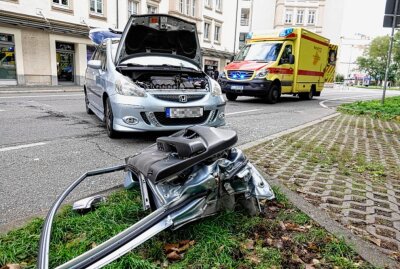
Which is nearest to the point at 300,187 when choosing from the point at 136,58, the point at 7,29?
the point at 136,58

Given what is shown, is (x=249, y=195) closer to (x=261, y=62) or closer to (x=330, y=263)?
(x=330, y=263)

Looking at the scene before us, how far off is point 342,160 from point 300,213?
6.62 feet

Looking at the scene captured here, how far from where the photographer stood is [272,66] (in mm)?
12039

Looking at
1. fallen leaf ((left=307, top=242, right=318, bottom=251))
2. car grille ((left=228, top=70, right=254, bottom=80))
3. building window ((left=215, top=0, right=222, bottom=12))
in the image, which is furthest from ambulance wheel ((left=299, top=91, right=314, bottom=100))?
building window ((left=215, top=0, right=222, bottom=12))

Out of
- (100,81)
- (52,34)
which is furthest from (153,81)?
(52,34)

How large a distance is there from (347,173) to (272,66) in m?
8.92

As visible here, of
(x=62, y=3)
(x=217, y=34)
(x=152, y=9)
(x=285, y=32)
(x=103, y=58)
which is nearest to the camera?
(x=103, y=58)

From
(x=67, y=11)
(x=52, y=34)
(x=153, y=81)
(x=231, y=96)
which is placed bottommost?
(x=231, y=96)

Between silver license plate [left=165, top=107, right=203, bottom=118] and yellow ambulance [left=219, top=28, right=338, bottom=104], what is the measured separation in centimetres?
717

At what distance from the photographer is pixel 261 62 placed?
12.3 m

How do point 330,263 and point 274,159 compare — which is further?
point 274,159

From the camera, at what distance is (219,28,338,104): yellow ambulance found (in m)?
12.0

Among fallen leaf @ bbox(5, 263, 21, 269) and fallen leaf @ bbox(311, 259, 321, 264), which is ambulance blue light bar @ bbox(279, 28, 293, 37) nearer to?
fallen leaf @ bbox(311, 259, 321, 264)

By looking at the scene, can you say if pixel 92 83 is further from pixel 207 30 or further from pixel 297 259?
pixel 207 30
